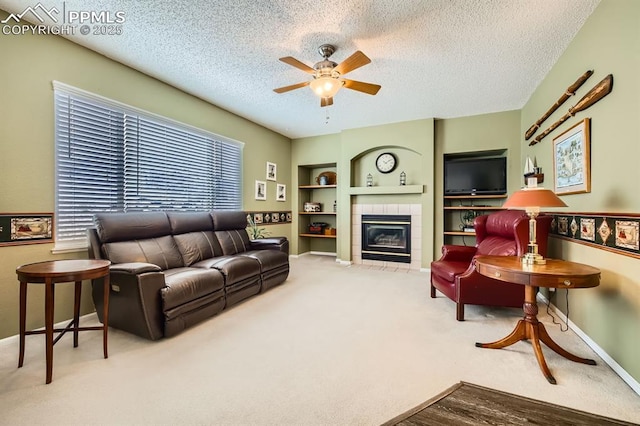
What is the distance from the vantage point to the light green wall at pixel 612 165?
1733mm

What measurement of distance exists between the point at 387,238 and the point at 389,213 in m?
0.49

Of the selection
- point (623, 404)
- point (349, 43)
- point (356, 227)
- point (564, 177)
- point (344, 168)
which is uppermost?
point (349, 43)

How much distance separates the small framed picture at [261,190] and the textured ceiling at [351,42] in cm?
164

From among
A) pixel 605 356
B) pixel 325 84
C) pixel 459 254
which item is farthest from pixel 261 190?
pixel 605 356

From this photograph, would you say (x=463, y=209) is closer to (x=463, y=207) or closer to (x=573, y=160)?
(x=463, y=207)

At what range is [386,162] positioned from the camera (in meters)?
5.45

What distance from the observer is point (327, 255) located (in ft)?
21.1

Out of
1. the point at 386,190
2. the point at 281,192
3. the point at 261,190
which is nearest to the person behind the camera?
the point at 386,190

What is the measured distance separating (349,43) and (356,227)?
11.7 feet

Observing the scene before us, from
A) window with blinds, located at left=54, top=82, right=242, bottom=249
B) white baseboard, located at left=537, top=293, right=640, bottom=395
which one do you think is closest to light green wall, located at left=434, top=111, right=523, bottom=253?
white baseboard, located at left=537, top=293, right=640, bottom=395

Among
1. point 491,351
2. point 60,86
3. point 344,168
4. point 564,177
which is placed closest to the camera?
point 491,351

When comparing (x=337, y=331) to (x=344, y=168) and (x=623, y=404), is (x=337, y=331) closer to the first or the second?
(x=623, y=404)

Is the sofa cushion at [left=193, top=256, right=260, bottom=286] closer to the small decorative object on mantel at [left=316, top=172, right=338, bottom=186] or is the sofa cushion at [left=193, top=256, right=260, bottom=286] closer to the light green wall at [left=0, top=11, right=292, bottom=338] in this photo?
the light green wall at [left=0, top=11, right=292, bottom=338]

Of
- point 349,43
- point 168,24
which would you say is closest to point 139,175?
point 168,24
